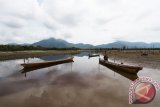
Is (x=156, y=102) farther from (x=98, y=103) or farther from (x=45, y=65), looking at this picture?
(x=45, y=65)

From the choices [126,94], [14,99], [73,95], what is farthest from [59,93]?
[126,94]

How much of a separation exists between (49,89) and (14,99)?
3.92 metres

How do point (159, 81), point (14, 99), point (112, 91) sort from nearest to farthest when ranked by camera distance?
point (14, 99)
point (112, 91)
point (159, 81)

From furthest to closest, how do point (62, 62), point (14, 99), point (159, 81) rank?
point (62, 62) → point (159, 81) → point (14, 99)

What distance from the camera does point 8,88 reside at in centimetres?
1602

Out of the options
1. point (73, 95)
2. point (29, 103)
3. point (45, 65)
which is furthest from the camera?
point (45, 65)

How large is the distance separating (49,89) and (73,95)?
344 cm

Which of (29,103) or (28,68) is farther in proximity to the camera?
(28,68)

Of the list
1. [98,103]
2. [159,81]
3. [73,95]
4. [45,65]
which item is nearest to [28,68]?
[45,65]

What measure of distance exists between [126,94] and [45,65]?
26.2 metres

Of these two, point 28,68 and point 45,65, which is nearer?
point 28,68

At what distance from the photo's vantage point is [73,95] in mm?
13602

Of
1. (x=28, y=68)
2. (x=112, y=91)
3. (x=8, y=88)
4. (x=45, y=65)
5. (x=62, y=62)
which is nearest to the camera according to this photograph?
(x=112, y=91)

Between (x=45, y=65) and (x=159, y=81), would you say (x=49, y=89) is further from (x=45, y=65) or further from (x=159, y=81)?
(x=45, y=65)
